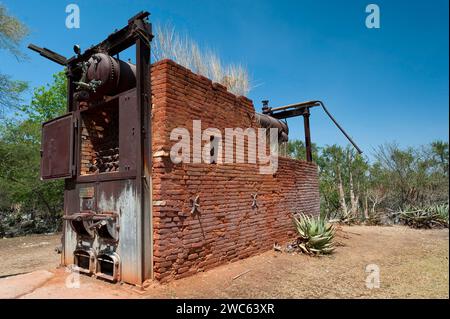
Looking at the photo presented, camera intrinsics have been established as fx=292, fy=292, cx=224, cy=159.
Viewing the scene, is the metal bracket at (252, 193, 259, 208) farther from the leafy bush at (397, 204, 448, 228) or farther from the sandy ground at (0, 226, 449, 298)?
the leafy bush at (397, 204, 448, 228)

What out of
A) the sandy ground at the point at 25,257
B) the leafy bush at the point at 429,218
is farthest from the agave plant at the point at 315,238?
the leafy bush at the point at 429,218

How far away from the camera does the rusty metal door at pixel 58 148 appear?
19.2 ft

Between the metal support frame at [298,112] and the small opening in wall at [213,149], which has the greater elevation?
the metal support frame at [298,112]

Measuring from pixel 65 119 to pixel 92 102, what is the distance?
64cm

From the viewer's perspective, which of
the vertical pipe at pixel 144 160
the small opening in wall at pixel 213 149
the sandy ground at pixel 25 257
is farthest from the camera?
the sandy ground at pixel 25 257

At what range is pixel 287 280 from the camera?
5027 mm

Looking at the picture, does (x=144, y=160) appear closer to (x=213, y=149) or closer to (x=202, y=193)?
(x=202, y=193)

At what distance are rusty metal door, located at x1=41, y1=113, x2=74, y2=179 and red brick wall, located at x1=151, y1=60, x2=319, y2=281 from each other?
2212mm

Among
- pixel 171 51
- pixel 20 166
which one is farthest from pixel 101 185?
pixel 20 166

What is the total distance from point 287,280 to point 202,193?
2115 millimetres

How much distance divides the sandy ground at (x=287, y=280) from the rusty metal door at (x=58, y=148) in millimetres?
1984

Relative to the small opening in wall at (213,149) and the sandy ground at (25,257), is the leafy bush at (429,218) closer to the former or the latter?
the small opening in wall at (213,149)

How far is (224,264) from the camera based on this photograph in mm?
5789
